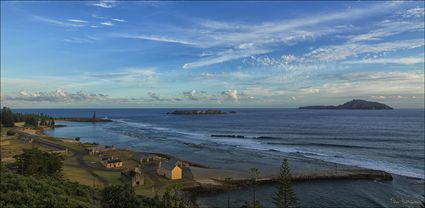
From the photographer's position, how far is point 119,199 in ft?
91.5

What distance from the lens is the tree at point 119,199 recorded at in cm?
2755

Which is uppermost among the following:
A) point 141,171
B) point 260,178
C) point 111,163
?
point 111,163

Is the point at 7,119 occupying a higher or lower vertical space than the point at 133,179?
higher

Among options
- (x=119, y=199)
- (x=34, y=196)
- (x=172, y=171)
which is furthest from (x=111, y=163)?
(x=34, y=196)

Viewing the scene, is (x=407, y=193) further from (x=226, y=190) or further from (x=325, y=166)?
(x=226, y=190)

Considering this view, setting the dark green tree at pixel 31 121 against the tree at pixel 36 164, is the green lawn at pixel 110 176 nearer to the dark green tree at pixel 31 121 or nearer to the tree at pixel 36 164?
the tree at pixel 36 164

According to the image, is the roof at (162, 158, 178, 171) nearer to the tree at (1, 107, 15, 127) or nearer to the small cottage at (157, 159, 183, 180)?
the small cottage at (157, 159, 183, 180)

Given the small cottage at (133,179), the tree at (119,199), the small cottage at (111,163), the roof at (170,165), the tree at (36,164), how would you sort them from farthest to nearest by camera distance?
1. the small cottage at (111,163)
2. the roof at (170,165)
3. the small cottage at (133,179)
4. the tree at (36,164)
5. the tree at (119,199)

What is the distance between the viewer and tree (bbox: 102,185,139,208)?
27547 millimetres

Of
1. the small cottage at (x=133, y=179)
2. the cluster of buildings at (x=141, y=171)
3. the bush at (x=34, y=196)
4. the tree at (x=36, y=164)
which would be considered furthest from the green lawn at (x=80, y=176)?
the bush at (x=34, y=196)

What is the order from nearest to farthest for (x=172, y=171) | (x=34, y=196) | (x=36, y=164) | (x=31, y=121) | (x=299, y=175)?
1. (x=34, y=196)
2. (x=36, y=164)
3. (x=172, y=171)
4. (x=299, y=175)
5. (x=31, y=121)

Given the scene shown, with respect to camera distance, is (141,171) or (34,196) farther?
(141,171)

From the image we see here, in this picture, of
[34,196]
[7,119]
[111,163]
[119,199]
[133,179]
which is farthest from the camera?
[7,119]

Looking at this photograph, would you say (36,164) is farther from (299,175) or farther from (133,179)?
(299,175)
